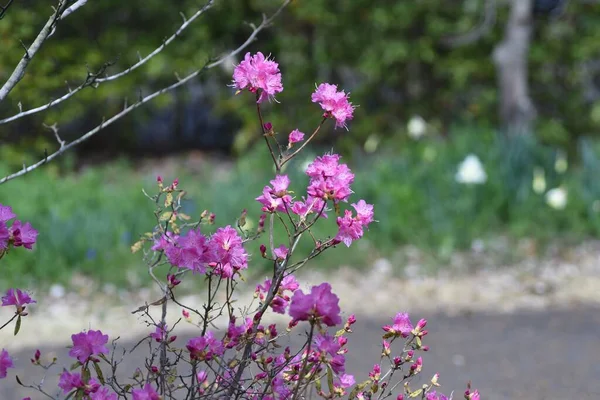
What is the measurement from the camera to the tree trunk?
20.5 feet

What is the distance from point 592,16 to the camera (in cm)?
728

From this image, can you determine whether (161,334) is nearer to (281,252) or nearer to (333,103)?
(281,252)

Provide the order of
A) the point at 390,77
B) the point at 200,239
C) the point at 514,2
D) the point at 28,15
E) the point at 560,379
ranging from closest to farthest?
A: the point at 200,239 → the point at 560,379 → the point at 514,2 → the point at 28,15 → the point at 390,77

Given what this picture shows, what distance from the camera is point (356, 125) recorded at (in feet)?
25.0

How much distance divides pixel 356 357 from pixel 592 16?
4.95 meters

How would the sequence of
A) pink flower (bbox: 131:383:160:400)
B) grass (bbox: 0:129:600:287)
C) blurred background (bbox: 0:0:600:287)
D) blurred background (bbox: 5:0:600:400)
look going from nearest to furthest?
pink flower (bbox: 131:383:160:400)
blurred background (bbox: 5:0:600:400)
grass (bbox: 0:129:600:287)
blurred background (bbox: 0:0:600:287)

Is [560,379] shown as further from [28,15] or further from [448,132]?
[28,15]

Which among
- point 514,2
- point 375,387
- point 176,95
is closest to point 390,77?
point 514,2

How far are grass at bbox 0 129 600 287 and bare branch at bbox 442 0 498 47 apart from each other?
1361mm

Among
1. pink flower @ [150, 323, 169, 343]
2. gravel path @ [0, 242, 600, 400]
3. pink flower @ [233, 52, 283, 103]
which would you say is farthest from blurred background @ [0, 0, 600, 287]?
pink flower @ [233, 52, 283, 103]

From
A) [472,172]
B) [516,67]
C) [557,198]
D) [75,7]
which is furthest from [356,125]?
[75,7]

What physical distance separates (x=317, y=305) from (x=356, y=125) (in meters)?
6.29

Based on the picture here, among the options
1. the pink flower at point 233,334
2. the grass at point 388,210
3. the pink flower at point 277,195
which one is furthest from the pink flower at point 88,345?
the grass at point 388,210

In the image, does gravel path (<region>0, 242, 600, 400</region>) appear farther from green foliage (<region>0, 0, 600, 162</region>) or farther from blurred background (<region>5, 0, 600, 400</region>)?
green foliage (<region>0, 0, 600, 162</region>)
